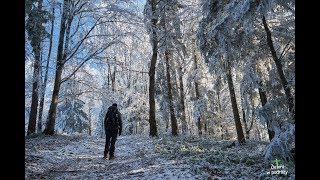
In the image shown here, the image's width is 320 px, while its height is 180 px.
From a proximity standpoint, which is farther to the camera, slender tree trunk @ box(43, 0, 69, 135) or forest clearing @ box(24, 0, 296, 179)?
slender tree trunk @ box(43, 0, 69, 135)

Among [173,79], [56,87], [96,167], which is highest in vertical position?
[173,79]

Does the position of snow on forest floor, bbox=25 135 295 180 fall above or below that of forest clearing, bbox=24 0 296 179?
below

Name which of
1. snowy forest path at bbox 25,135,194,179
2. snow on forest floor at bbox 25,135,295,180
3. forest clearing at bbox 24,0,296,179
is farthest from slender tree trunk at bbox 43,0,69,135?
snow on forest floor at bbox 25,135,295,180

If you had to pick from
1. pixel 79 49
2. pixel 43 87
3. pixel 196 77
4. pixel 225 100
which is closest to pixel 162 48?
pixel 196 77

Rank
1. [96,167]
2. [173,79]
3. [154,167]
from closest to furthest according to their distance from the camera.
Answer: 1. [154,167]
2. [96,167]
3. [173,79]

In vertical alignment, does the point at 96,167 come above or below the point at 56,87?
below

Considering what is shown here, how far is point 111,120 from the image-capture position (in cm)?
1154

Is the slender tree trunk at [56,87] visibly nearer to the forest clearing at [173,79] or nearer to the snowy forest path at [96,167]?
the forest clearing at [173,79]
